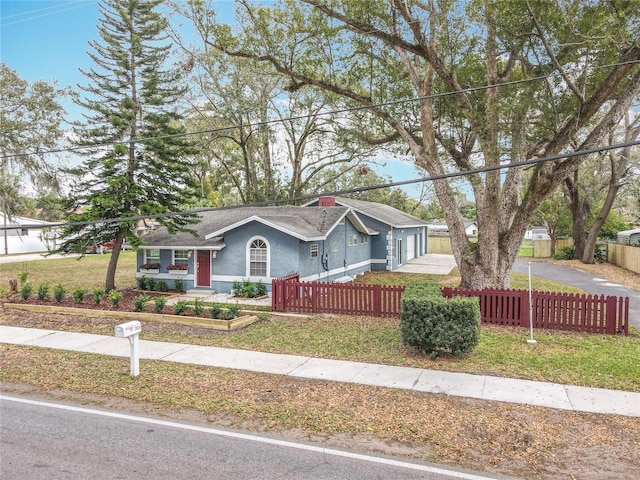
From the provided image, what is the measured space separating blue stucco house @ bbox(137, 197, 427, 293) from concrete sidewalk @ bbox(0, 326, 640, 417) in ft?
24.3

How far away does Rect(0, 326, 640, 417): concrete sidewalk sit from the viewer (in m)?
7.61

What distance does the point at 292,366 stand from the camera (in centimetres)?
946

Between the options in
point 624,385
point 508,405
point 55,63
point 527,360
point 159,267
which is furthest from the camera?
point 159,267

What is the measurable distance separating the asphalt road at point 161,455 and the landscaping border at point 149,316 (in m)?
5.92

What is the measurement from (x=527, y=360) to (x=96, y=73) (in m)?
18.1

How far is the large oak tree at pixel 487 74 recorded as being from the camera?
12609 mm

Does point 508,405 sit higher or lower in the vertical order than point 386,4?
lower

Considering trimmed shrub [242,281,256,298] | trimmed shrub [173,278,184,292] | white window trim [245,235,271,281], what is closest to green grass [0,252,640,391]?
trimmed shrub [242,281,256,298]

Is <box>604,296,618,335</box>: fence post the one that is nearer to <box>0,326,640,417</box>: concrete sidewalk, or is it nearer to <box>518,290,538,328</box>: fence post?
<box>518,290,538,328</box>: fence post

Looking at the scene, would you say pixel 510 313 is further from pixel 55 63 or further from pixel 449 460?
pixel 55 63

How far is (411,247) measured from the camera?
34.8m

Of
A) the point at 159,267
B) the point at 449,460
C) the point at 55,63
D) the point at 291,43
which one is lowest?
the point at 449,460

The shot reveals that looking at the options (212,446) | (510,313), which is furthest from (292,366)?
(510,313)

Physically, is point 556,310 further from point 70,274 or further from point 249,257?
point 70,274
